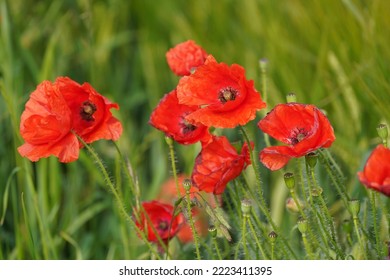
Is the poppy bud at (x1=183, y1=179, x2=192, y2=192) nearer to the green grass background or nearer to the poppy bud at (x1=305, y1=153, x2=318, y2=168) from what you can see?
the poppy bud at (x1=305, y1=153, x2=318, y2=168)

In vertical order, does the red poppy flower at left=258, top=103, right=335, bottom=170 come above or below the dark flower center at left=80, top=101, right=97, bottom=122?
below

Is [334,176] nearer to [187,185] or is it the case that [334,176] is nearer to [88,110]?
[187,185]

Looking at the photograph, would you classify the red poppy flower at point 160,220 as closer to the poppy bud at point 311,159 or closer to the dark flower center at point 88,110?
the dark flower center at point 88,110

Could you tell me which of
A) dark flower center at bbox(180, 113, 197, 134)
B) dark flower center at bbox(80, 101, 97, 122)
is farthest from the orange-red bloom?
dark flower center at bbox(180, 113, 197, 134)

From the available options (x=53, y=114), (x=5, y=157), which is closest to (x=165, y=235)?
(x=53, y=114)

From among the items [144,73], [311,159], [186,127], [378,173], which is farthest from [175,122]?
[144,73]

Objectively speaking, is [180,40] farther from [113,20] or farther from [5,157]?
[5,157]
